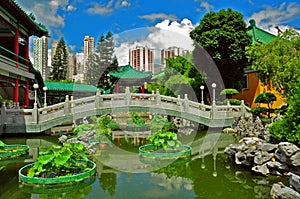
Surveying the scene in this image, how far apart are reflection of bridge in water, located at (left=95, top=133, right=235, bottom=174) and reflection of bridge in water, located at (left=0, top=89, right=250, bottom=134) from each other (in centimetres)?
238

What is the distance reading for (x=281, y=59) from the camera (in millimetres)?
10422

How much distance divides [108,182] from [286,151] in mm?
3603

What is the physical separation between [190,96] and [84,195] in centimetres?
1315

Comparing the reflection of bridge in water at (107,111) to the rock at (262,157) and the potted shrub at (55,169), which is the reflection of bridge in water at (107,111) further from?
the rock at (262,157)

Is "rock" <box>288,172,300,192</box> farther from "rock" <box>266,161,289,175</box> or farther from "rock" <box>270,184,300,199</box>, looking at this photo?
"rock" <box>266,161,289,175</box>

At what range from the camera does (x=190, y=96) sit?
56.6 feet

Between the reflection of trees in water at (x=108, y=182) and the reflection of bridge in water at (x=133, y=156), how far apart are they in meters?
0.34

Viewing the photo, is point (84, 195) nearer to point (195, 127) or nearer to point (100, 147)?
point (100, 147)

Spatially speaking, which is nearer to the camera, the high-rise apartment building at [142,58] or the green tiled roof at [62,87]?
the high-rise apartment building at [142,58]

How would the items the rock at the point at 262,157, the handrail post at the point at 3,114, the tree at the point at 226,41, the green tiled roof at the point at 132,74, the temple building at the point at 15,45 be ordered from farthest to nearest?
the green tiled roof at the point at 132,74, the tree at the point at 226,41, the temple building at the point at 15,45, the handrail post at the point at 3,114, the rock at the point at 262,157

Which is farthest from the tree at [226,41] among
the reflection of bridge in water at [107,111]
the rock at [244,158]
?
the rock at [244,158]

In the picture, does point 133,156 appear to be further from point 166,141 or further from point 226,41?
point 226,41

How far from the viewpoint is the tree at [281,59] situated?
32.1ft

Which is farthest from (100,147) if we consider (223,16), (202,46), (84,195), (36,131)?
(223,16)
